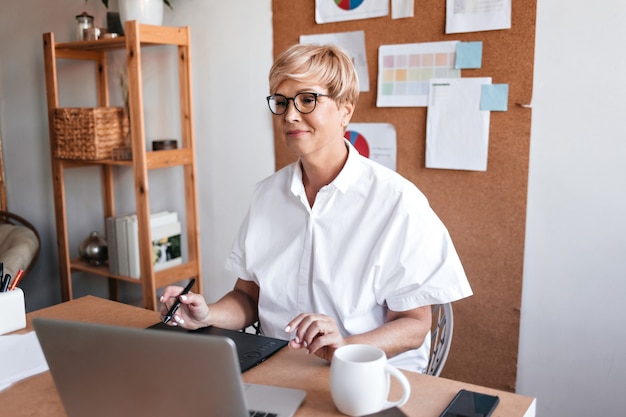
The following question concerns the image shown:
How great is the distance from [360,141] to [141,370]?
65.8 inches

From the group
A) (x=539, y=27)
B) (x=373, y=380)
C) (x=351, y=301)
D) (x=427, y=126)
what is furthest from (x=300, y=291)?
(x=539, y=27)

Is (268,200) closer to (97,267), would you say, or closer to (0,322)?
(0,322)

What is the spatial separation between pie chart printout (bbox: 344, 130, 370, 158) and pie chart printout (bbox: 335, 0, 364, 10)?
0.46 metres

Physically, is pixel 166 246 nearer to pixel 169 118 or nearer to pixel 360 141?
pixel 169 118

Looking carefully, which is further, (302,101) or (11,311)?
(302,101)

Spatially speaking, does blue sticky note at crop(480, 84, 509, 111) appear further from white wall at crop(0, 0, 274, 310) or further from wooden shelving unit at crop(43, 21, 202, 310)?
wooden shelving unit at crop(43, 21, 202, 310)

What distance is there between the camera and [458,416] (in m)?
0.95

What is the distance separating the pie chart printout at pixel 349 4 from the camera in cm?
228

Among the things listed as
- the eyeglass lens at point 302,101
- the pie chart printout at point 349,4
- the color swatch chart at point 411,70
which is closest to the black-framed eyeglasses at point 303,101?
the eyeglass lens at point 302,101

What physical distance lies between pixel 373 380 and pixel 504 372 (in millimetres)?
1384

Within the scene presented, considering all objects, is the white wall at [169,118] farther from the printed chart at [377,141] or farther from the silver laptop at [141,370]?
the silver laptop at [141,370]

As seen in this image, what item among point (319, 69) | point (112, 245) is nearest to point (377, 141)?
point (319, 69)

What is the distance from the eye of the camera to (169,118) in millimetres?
2922

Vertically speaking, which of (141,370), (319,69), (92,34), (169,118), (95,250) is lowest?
(95,250)
